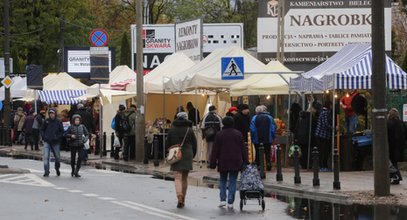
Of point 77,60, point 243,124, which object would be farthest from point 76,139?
point 77,60

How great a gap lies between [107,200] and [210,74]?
1016cm

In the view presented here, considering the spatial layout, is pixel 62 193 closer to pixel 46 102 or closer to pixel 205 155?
pixel 205 155

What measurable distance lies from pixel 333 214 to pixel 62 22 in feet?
168

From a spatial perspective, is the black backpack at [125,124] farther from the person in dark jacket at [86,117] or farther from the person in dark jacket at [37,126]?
the person in dark jacket at [37,126]

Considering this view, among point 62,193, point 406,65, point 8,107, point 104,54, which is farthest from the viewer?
point 8,107

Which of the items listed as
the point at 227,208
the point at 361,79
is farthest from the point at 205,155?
the point at 227,208

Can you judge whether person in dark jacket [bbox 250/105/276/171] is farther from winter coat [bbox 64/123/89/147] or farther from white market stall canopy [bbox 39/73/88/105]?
white market stall canopy [bbox 39/73/88/105]

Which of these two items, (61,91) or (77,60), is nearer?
(61,91)

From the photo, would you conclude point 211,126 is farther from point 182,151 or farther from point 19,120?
point 19,120

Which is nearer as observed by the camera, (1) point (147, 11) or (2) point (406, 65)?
(2) point (406, 65)

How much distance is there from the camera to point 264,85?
2505 cm

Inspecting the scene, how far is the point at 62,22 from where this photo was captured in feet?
209

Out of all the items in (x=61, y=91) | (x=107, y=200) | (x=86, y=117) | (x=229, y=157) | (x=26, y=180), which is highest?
(x=61, y=91)

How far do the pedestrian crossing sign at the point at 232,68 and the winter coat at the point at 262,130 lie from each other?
186 centimetres
